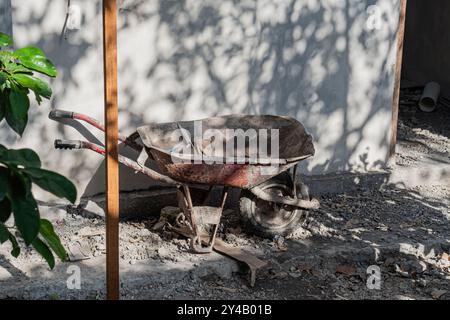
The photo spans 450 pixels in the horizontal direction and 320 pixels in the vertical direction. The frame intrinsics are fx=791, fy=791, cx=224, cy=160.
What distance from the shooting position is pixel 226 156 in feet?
22.9

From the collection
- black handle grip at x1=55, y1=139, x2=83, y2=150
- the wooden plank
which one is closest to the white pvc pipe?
the wooden plank

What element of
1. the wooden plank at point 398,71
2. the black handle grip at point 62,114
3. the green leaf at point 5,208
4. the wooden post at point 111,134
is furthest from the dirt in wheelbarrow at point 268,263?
the green leaf at point 5,208

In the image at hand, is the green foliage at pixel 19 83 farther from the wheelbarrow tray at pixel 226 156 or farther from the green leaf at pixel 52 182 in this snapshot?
the wheelbarrow tray at pixel 226 156

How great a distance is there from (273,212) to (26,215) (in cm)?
434

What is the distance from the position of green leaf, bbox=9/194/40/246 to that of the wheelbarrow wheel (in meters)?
4.08

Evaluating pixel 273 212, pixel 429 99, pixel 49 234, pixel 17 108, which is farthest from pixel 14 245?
pixel 429 99

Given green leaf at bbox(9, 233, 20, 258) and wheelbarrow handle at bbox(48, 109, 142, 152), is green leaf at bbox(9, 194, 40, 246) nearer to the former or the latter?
green leaf at bbox(9, 233, 20, 258)

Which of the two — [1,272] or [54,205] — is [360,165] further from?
[1,272]

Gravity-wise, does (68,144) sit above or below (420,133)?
above

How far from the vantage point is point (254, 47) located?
741 cm

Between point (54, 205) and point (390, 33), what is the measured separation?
149 inches

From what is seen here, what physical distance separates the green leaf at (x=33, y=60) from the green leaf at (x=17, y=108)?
177mm

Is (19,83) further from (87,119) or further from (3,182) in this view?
(87,119)
